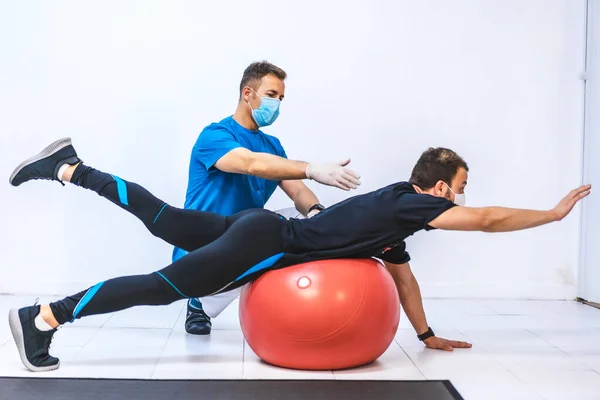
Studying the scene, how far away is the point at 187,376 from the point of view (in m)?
2.73

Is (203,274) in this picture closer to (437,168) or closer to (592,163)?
(437,168)

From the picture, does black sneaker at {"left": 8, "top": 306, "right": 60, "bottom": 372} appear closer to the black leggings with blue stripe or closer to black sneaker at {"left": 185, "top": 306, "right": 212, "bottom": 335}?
the black leggings with blue stripe

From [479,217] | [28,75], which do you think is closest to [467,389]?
[479,217]

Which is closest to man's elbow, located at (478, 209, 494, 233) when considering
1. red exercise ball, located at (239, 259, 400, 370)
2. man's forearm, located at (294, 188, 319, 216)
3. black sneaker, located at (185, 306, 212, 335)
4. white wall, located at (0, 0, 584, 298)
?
red exercise ball, located at (239, 259, 400, 370)

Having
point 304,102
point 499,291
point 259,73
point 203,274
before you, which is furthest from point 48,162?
point 499,291

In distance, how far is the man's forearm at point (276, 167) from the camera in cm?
313

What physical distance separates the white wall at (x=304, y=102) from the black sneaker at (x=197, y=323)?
104 centimetres

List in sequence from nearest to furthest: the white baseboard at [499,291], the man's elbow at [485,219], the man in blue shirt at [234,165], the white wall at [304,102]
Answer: the man's elbow at [485,219], the man in blue shirt at [234,165], the white wall at [304,102], the white baseboard at [499,291]

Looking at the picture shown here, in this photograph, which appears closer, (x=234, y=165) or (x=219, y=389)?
(x=219, y=389)

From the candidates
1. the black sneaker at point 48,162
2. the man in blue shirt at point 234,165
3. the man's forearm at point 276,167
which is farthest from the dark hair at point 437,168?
the black sneaker at point 48,162

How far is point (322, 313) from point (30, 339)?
1067 millimetres

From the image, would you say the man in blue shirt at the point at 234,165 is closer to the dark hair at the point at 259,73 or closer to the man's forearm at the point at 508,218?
the dark hair at the point at 259,73

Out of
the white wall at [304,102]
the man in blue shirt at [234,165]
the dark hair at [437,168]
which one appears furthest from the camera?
the white wall at [304,102]

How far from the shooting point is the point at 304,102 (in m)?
4.51
